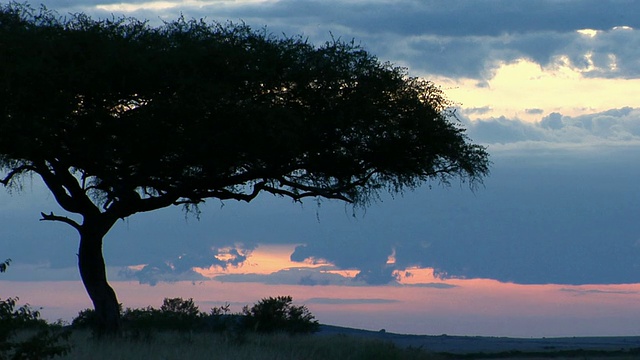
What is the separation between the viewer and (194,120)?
82.1ft

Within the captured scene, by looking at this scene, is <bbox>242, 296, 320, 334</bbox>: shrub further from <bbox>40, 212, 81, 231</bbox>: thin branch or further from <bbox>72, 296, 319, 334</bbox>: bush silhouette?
<bbox>40, 212, 81, 231</bbox>: thin branch

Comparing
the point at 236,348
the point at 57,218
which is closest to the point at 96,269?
the point at 57,218

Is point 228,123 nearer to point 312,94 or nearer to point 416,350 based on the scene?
point 312,94

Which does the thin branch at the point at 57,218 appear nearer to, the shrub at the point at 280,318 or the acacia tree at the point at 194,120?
the acacia tree at the point at 194,120

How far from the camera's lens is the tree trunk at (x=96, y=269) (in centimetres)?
2783

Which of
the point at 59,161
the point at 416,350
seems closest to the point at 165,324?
the point at 59,161

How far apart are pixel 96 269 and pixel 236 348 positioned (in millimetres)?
6760

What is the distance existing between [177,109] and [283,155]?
3.67 metres

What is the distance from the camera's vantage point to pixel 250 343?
82.5 ft

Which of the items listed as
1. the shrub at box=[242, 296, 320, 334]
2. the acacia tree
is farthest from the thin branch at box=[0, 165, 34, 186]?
the shrub at box=[242, 296, 320, 334]

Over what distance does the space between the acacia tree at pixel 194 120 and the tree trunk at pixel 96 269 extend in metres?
0.04

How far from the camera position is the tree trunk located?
27825 millimetres

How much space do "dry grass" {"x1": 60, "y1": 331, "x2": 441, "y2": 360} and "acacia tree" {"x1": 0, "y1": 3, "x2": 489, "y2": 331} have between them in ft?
10.9

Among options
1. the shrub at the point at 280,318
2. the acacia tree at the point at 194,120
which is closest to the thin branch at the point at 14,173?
the acacia tree at the point at 194,120
